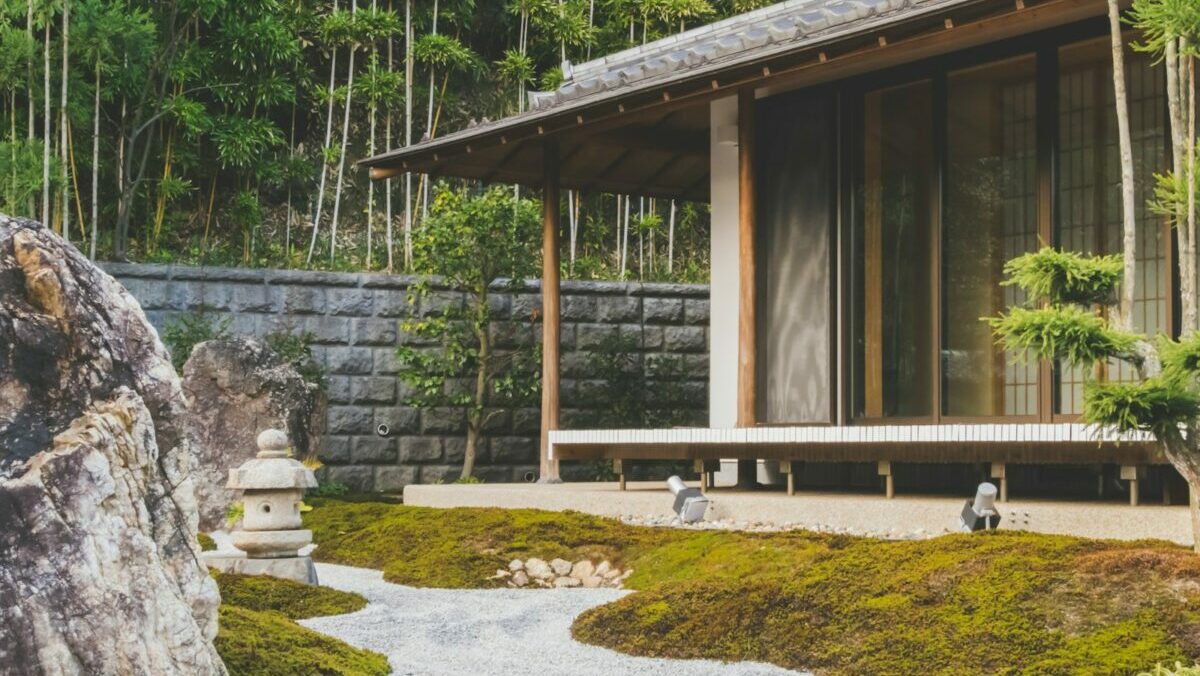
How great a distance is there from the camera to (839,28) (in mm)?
7789

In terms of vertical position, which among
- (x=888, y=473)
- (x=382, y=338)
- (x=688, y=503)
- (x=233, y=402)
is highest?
(x=382, y=338)

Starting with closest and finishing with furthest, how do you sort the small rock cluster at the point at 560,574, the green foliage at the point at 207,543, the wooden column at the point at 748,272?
the small rock cluster at the point at 560,574 → the wooden column at the point at 748,272 → the green foliage at the point at 207,543

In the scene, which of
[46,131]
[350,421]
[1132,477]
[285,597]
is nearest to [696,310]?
[350,421]

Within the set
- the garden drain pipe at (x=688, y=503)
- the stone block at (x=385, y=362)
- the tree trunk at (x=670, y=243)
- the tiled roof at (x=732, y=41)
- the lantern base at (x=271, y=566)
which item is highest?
the tiled roof at (x=732, y=41)

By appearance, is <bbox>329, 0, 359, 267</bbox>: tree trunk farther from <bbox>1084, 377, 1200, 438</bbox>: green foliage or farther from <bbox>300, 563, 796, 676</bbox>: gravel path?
<bbox>1084, 377, 1200, 438</bbox>: green foliage

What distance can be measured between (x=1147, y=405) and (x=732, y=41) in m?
4.86

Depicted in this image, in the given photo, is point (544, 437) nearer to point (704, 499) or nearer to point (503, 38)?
point (704, 499)

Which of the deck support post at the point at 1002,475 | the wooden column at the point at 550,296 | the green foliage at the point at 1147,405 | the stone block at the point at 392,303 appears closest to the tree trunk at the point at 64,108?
the stone block at the point at 392,303

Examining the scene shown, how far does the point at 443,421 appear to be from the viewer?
13.4 meters

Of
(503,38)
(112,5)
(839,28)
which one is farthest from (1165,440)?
(503,38)

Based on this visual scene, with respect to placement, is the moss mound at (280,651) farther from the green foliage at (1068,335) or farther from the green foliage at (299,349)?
the green foliage at (299,349)

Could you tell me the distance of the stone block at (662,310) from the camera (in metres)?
14.0

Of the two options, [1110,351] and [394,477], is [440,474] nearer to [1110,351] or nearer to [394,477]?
[394,477]

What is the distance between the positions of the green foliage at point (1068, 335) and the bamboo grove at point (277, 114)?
851 cm
